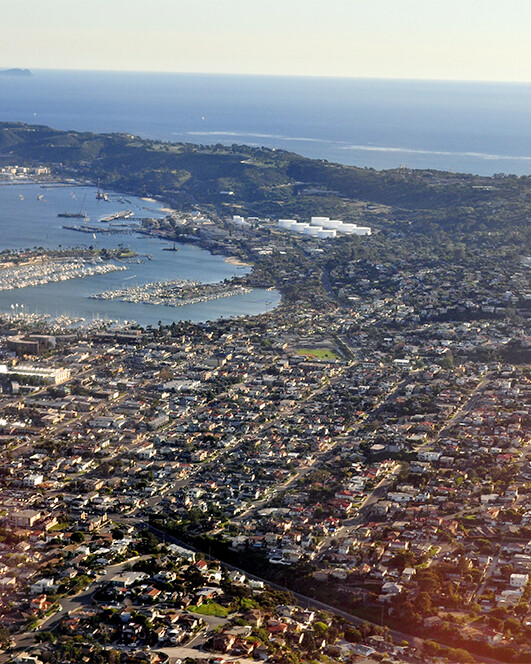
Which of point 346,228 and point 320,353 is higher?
point 346,228

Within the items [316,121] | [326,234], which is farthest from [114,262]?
[316,121]

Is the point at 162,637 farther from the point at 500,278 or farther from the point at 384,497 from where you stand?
the point at 500,278

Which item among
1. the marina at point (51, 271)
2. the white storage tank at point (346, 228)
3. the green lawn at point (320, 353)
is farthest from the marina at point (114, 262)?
the white storage tank at point (346, 228)

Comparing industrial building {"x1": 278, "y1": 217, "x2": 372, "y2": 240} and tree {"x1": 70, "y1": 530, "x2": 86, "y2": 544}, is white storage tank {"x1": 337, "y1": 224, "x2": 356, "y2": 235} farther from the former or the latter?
tree {"x1": 70, "y1": 530, "x2": 86, "y2": 544}

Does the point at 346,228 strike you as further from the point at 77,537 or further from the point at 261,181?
the point at 77,537

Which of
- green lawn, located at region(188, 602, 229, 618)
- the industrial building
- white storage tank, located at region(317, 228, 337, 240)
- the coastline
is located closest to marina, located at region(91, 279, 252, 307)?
the coastline
